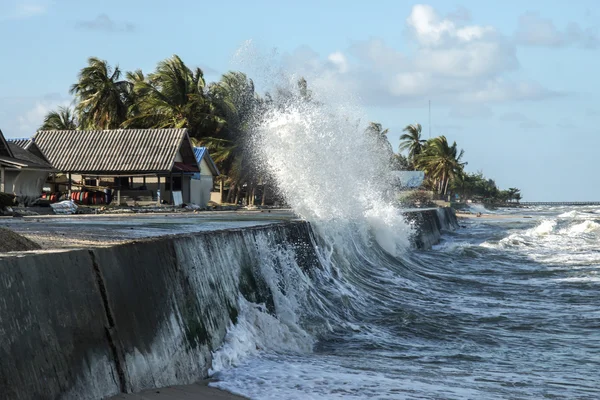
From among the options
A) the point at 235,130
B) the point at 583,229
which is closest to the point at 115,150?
the point at 235,130

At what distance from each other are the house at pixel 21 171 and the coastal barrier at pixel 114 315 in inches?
763

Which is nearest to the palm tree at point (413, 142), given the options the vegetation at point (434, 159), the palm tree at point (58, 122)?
the vegetation at point (434, 159)

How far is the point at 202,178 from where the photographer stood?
41906 mm

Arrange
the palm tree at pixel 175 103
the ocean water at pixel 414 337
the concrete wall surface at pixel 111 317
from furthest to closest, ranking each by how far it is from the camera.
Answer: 1. the palm tree at pixel 175 103
2. the ocean water at pixel 414 337
3. the concrete wall surface at pixel 111 317

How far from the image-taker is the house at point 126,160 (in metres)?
35.2

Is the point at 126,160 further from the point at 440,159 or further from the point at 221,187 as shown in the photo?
the point at 440,159

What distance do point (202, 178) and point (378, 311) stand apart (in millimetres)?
30522

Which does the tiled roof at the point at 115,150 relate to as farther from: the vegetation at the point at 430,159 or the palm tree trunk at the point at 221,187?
the vegetation at the point at 430,159

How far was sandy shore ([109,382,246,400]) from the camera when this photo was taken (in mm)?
5609

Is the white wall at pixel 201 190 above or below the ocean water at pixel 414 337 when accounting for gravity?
above

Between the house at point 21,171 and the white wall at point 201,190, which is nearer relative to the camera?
the house at point 21,171

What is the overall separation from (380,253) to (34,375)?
15.0m

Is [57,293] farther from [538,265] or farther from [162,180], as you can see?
[162,180]

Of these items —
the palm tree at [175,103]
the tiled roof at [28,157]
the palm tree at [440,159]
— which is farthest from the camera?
the palm tree at [440,159]
